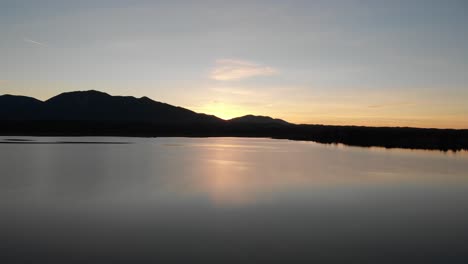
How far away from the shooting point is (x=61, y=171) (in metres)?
23.9

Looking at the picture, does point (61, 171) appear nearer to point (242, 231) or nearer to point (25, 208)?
point (25, 208)

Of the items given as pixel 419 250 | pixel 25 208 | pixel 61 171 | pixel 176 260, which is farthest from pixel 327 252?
pixel 61 171

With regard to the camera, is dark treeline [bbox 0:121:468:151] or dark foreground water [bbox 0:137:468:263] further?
dark treeline [bbox 0:121:468:151]

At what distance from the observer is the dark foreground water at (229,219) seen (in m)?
8.95

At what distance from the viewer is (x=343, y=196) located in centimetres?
1681

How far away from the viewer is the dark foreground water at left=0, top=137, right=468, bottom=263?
29.3ft

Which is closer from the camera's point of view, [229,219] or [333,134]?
[229,219]

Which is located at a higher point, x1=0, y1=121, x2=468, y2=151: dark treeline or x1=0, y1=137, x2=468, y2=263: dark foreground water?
x1=0, y1=121, x2=468, y2=151: dark treeline

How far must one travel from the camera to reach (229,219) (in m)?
12.4

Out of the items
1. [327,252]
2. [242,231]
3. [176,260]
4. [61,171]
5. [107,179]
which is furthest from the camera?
[61,171]

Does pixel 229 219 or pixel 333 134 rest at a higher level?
pixel 333 134

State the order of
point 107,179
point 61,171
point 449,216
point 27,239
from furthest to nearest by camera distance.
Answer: point 61,171
point 107,179
point 449,216
point 27,239

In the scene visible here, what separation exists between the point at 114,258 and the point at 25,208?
6.40m

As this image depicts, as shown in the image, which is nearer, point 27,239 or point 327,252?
point 327,252
